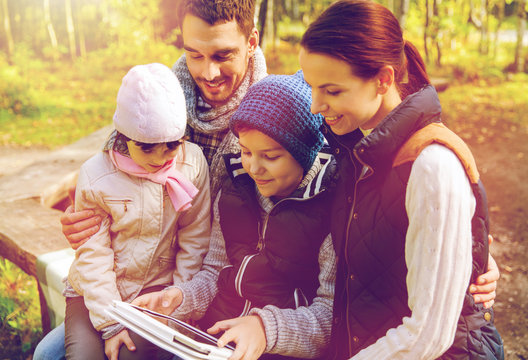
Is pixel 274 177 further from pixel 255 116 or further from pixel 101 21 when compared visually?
pixel 101 21

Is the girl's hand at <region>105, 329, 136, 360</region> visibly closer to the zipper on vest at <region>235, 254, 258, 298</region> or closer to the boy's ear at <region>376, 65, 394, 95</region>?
the zipper on vest at <region>235, 254, 258, 298</region>

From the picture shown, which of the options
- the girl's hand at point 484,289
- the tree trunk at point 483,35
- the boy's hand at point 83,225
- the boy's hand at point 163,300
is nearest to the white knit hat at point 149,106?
the boy's hand at point 83,225

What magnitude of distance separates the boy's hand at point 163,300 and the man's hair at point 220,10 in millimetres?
1246

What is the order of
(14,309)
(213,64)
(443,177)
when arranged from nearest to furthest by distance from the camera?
(443,177) → (213,64) → (14,309)

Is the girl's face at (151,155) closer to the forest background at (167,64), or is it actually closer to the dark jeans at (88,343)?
Answer: the dark jeans at (88,343)

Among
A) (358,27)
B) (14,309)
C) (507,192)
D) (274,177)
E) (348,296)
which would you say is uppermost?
(358,27)

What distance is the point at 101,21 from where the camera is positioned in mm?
18047

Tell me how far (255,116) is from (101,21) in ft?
60.1

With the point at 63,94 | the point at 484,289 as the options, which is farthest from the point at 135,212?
the point at 63,94

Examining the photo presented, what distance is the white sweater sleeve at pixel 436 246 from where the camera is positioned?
1.32m

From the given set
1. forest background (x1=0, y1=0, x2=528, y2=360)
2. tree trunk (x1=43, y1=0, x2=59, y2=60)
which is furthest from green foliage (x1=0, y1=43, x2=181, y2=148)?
tree trunk (x1=43, y1=0, x2=59, y2=60)

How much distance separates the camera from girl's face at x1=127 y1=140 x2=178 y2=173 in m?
1.92

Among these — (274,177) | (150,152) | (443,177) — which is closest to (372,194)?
(443,177)

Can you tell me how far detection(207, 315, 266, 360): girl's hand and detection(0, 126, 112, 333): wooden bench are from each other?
1757 mm
